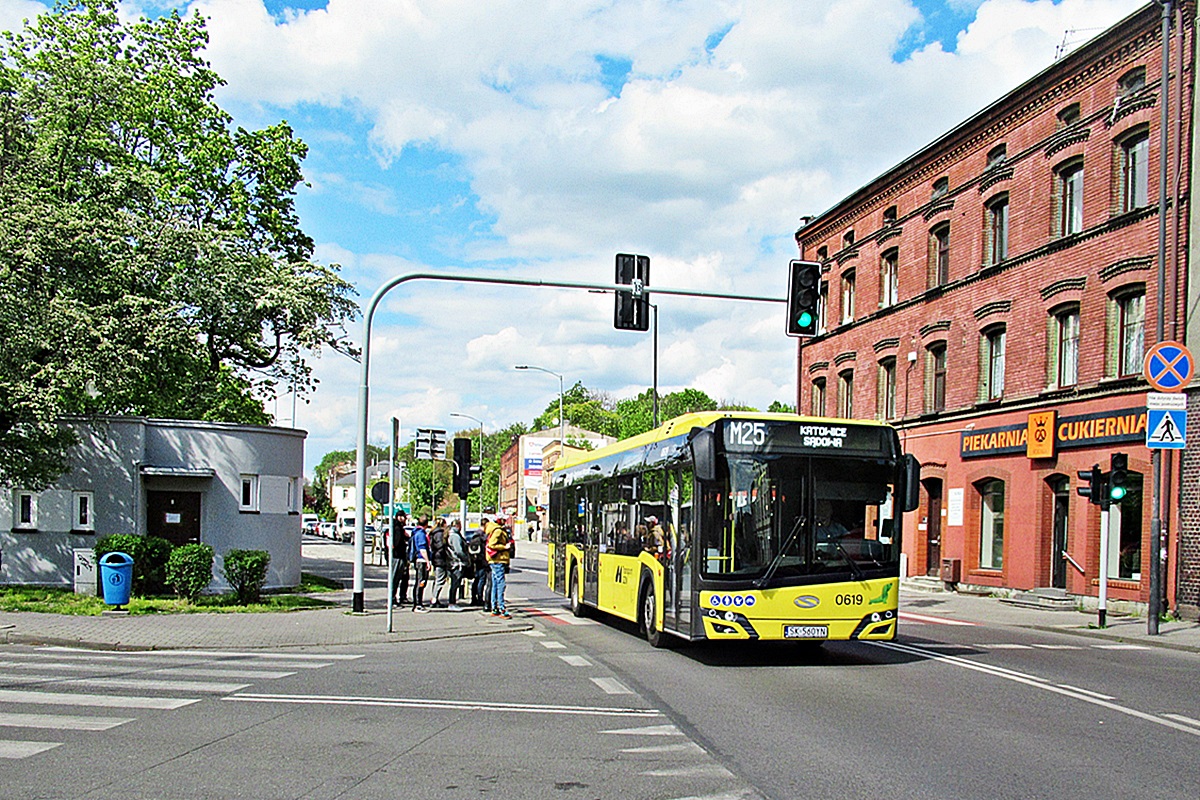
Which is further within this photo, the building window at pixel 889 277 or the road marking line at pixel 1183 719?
the building window at pixel 889 277

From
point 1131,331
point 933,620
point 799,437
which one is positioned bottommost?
point 933,620

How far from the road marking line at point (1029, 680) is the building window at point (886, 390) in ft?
66.9

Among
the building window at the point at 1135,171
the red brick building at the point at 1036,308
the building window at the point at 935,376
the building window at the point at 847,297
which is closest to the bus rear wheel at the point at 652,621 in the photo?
the red brick building at the point at 1036,308

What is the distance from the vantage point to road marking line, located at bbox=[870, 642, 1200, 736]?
984 centimetres

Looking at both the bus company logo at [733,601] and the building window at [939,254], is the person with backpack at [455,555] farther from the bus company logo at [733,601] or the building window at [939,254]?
the building window at [939,254]

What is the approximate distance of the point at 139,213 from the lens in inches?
987

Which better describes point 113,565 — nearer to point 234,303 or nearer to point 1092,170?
point 234,303

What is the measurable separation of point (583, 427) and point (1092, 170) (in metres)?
115

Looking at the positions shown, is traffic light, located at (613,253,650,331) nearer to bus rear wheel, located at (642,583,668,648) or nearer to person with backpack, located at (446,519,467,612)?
bus rear wheel, located at (642,583,668,648)

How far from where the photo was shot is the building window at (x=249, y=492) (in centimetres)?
2598

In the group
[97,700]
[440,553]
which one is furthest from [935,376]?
[97,700]

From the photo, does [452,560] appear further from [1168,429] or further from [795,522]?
[1168,429]

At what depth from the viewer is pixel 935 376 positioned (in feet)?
110

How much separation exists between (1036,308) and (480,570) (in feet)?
50.5
